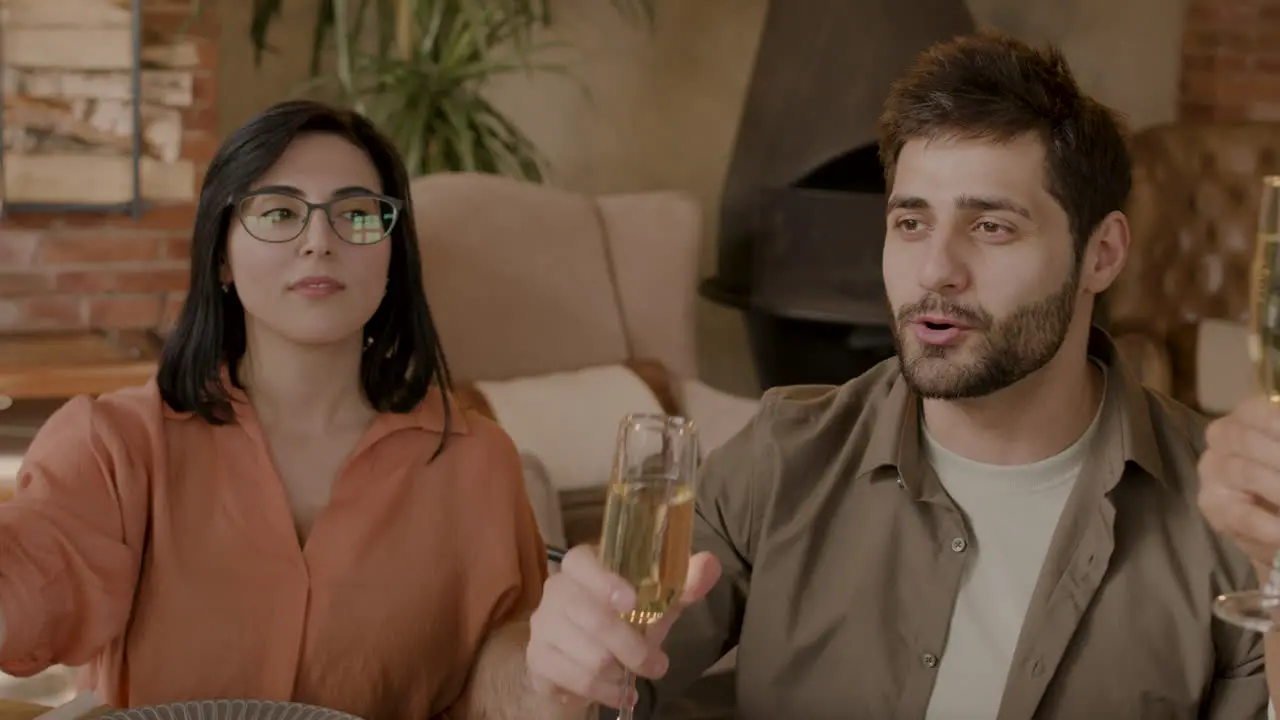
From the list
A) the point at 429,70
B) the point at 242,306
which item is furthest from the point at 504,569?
the point at 429,70

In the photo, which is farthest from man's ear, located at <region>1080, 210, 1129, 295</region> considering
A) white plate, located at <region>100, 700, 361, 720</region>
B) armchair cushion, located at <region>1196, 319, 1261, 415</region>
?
armchair cushion, located at <region>1196, 319, 1261, 415</region>

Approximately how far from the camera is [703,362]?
189 inches

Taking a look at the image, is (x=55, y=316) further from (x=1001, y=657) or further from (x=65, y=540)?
(x=1001, y=657)

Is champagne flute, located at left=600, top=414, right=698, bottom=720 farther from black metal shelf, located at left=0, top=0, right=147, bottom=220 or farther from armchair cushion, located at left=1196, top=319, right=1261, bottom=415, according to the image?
armchair cushion, located at left=1196, top=319, right=1261, bottom=415

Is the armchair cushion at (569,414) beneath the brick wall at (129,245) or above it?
beneath

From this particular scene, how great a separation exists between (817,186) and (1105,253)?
2.52 metres

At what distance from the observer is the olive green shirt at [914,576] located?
56.6 inches

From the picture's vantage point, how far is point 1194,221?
4.36 metres

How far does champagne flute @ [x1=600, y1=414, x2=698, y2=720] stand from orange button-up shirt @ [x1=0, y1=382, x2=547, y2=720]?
1.72 ft

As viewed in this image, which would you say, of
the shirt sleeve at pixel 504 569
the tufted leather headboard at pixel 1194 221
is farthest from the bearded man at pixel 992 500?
the tufted leather headboard at pixel 1194 221

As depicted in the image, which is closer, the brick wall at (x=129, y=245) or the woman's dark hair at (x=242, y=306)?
the woman's dark hair at (x=242, y=306)

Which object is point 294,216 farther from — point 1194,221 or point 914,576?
point 1194,221

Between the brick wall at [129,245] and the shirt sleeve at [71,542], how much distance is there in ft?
6.22

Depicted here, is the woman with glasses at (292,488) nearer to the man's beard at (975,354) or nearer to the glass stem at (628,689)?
the glass stem at (628,689)
